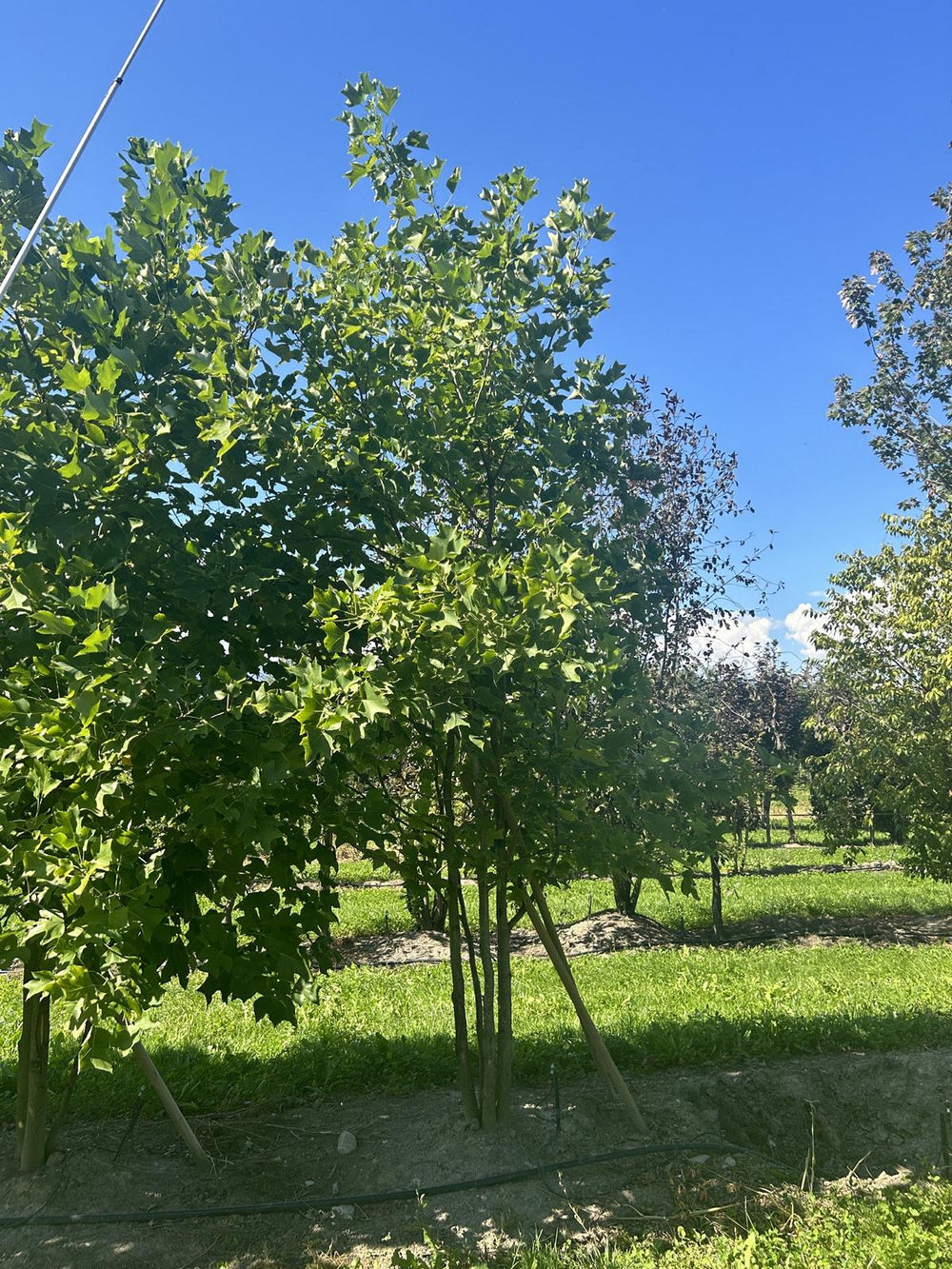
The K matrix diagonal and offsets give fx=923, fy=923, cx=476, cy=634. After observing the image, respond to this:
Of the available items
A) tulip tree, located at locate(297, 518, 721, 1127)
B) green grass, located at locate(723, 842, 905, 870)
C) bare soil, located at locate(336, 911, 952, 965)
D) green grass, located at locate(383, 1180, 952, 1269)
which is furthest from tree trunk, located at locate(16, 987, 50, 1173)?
green grass, located at locate(723, 842, 905, 870)

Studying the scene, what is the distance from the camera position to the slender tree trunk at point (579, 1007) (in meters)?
4.48

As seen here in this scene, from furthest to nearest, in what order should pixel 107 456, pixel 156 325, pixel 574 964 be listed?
pixel 574 964 < pixel 156 325 < pixel 107 456

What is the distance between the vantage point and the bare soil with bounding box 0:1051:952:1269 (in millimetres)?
3904

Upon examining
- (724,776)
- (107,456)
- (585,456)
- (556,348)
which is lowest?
(724,776)

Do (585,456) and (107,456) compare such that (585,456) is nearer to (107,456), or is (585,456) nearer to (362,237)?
(362,237)

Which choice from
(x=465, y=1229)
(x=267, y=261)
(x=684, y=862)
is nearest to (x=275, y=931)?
(x=465, y=1229)

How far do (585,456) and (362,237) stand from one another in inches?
61.9

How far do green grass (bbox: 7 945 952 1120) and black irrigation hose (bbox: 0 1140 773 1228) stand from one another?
1.27 m

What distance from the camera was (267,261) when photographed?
397 centimetres

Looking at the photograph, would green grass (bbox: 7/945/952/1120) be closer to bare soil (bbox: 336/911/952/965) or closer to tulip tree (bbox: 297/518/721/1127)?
tulip tree (bbox: 297/518/721/1127)

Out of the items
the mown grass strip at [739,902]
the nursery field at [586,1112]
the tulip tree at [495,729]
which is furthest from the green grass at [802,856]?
the tulip tree at [495,729]

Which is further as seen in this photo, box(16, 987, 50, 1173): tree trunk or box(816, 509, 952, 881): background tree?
box(816, 509, 952, 881): background tree

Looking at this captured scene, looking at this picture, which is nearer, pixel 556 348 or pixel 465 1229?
pixel 465 1229

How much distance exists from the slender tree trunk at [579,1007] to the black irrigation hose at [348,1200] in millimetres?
223
